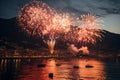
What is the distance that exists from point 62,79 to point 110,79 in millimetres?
24906

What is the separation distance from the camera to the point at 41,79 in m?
123

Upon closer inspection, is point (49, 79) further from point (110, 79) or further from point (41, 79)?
point (110, 79)

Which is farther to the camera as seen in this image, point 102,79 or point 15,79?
point 102,79

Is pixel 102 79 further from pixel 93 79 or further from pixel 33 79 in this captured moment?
pixel 33 79

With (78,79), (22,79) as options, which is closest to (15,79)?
(22,79)

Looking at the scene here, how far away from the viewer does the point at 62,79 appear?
12475cm

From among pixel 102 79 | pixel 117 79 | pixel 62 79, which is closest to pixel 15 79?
pixel 62 79

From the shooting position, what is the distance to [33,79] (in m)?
122

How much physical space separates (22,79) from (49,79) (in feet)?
A: 42.2

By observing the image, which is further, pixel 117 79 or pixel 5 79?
pixel 117 79

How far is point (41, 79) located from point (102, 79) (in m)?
30.7

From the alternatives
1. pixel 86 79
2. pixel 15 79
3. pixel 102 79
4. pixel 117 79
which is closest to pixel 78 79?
pixel 86 79

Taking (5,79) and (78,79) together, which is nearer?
(5,79)

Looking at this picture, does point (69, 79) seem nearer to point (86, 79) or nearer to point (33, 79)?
point (86, 79)
